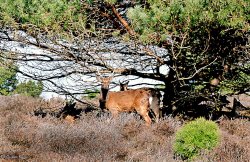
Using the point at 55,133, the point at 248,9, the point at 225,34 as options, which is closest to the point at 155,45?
the point at 225,34

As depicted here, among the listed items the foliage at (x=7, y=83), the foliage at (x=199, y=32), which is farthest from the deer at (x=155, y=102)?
the foliage at (x=7, y=83)

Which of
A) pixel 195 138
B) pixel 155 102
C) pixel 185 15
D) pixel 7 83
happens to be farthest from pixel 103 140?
pixel 7 83

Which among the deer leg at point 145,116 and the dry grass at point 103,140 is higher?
the dry grass at point 103,140

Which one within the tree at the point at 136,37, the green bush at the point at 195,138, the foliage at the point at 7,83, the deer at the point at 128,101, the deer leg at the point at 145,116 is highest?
the tree at the point at 136,37

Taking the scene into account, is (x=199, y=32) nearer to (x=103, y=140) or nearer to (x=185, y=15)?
(x=185, y=15)

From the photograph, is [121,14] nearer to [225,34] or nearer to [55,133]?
[225,34]

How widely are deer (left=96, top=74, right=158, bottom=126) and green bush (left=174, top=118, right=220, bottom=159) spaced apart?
484 cm

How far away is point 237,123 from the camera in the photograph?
42.5 ft

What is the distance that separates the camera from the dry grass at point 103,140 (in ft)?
26.2

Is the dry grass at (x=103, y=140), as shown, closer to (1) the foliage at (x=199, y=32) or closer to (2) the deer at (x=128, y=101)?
(2) the deer at (x=128, y=101)

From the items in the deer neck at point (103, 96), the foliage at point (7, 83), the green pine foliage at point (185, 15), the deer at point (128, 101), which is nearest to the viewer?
the green pine foliage at point (185, 15)

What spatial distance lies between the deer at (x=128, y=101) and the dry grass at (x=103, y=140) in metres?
0.53

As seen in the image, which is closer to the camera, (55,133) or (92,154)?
(92,154)

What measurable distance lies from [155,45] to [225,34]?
1677 mm
